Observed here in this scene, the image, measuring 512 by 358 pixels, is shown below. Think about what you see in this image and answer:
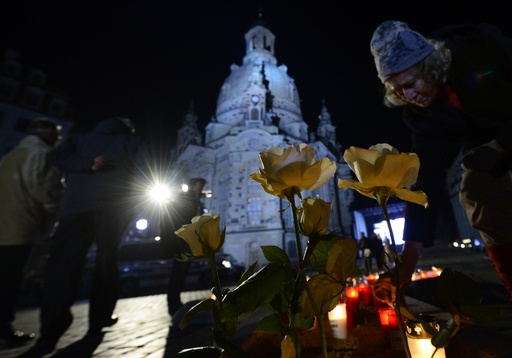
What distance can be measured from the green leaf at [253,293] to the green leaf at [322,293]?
17 cm

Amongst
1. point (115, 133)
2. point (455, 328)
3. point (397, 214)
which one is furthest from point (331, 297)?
point (397, 214)

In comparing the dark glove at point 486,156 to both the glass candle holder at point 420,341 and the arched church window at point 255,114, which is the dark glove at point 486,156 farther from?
the arched church window at point 255,114

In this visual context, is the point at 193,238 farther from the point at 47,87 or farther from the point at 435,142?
the point at 47,87

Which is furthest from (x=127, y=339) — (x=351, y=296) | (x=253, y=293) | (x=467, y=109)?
(x=467, y=109)

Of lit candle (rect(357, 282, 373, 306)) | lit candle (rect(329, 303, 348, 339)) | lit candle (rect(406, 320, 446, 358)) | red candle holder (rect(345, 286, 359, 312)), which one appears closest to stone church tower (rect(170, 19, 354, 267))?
lit candle (rect(357, 282, 373, 306))

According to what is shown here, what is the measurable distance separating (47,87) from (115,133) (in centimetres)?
3102

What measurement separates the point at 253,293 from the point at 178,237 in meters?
5.08

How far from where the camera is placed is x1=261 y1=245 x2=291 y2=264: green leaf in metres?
0.78

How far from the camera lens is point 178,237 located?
5434 millimetres

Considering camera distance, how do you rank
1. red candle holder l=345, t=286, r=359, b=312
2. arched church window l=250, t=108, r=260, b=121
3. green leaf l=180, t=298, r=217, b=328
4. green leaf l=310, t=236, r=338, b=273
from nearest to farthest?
green leaf l=180, t=298, r=217, b=328, green leaf l=310, t=236, r=338, b=273, red candle holder l=345, t=286, r=359, b=312, arched church window l=250, t=108, r=260, b=121

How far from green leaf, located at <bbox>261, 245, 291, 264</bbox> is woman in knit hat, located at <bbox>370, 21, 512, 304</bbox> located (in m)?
1.42

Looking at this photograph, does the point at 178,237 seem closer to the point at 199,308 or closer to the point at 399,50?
the point at 399,50

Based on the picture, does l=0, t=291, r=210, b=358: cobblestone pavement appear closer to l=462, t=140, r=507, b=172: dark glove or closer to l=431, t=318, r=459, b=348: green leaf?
l=431, t=318, r=459, b=348: green leaf

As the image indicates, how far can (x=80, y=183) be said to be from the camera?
11.6ft
